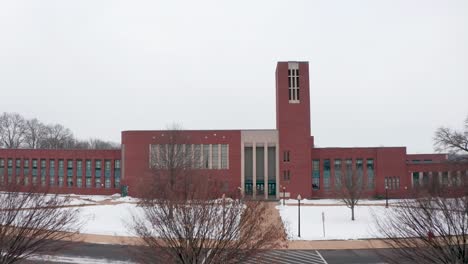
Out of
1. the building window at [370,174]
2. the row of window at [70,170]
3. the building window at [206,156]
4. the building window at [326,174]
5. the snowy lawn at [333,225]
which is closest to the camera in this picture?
the snowy lawn at [333,225]

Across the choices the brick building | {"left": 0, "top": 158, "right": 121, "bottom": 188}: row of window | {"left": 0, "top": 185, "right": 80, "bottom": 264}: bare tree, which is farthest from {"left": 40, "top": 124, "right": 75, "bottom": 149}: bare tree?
{"left": 0, "top": 185, "right": 80, "bottom": 264}: bare tree

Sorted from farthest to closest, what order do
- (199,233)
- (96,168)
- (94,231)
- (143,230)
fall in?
(96,168) < (94,231) < (143,230) < (199,233)

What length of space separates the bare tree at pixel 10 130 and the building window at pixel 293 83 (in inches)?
3366

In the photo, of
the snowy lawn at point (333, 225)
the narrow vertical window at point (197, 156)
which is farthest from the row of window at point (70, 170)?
the snowy lawn at point (333, 225)

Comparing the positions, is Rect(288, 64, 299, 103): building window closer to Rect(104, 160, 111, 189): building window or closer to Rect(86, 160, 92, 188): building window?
Rect(104, 160, 111, 189): building window

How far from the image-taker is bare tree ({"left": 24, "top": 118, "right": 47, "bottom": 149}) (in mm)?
114125

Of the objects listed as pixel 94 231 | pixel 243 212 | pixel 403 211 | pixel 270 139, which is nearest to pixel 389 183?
pixel 270 139

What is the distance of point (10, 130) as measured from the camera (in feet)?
356

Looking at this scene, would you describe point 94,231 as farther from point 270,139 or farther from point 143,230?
point 270,139

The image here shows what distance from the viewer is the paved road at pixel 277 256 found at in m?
19.5

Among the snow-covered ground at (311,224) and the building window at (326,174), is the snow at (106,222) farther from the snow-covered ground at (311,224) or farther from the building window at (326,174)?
the building window at (326,174)

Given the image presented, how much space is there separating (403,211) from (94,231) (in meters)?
24.0

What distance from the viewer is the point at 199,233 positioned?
1010cm

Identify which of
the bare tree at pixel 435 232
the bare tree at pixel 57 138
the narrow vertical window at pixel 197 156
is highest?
the bare tree at pixel 57 138
